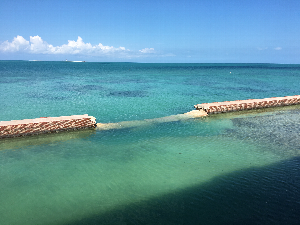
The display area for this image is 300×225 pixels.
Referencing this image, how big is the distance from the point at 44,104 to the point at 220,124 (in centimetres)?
1997

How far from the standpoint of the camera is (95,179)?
10.5 metres

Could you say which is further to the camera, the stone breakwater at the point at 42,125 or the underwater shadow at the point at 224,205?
the stone breakwater at the point at 42,125

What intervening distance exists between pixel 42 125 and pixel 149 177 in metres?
9.97

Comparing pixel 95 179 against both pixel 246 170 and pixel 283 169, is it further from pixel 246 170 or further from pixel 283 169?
pixel 283 169

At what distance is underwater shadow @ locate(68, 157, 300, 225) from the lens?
785cm

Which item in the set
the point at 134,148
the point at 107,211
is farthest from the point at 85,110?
the point at 107,211

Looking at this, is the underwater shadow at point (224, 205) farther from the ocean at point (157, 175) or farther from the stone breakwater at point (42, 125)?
the stone breakwater at point (42, 125)

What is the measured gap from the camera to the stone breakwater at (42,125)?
51.3 feet

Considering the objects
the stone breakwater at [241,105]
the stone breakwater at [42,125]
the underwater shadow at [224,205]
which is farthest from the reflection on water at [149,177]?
the stone breakwater at [241,105]

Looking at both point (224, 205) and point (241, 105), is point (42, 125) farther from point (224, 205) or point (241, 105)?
point (241, 105)

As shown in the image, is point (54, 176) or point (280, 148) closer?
point (54, 176)

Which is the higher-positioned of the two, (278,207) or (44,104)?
(44,104)

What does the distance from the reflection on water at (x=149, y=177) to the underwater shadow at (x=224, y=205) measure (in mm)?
37

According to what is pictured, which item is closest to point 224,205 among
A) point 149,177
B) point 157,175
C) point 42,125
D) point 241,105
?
point 157,175
